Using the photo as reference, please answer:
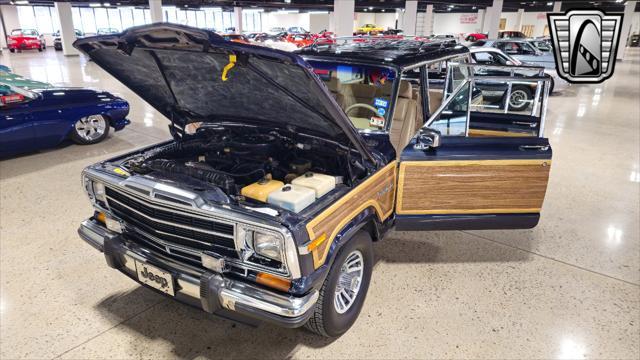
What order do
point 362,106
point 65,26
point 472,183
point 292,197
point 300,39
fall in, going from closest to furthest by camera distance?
point 292,197, point 472,183, point 362,106, point 300,39, point 65,26

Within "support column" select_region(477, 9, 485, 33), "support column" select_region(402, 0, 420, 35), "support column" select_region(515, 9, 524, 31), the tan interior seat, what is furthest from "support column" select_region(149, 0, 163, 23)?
"support column" select_region(515, 9, 524, 31)

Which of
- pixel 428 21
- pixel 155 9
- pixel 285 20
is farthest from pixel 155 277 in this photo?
pixel 285 20

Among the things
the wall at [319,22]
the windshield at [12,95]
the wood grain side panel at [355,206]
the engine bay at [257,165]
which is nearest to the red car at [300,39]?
the wall at [319,22]

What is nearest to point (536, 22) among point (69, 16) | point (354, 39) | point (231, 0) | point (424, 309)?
point (231, 0)

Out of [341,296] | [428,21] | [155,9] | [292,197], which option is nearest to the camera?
[292,197]

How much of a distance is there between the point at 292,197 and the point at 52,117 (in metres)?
5.21

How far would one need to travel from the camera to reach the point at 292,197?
6.69ft

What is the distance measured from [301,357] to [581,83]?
15311 mm

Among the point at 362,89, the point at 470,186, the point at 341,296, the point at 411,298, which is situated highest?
the point at 362,89

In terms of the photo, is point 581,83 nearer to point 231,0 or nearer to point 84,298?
point 84,298

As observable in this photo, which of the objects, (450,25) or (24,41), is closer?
(24,41)

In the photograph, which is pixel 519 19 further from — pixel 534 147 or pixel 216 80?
pixel 216 80

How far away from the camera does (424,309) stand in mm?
2777

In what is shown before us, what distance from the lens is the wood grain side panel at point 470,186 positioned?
110 inches
